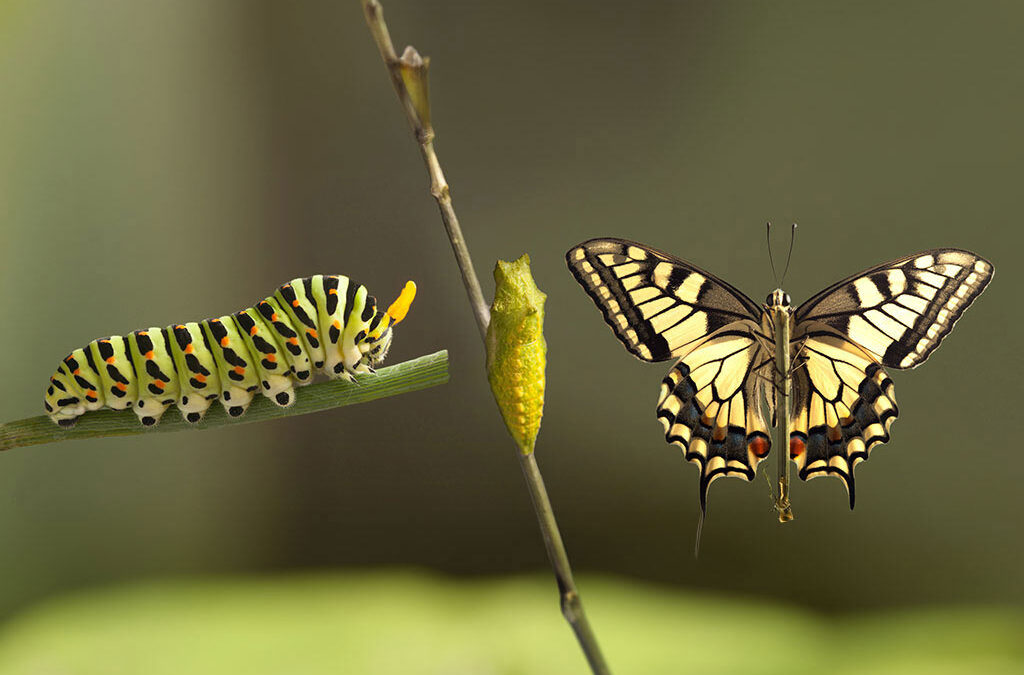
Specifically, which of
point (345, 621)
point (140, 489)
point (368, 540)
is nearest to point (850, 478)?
point (345, 621)

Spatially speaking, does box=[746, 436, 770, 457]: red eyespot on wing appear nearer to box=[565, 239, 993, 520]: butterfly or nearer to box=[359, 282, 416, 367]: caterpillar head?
box=[565, 239, 993, 520]: butterfly

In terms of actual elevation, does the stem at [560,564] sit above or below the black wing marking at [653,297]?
below

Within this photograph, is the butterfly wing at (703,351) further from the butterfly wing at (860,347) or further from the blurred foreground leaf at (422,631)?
the blurred foreground leaf at (422,631)

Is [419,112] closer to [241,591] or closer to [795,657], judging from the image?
[795,657]

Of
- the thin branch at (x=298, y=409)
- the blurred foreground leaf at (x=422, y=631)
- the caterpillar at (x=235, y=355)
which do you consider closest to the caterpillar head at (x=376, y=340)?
the caterpillar at (x=235, y=355)

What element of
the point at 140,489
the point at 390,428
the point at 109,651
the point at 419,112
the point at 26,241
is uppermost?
the point at 26,241

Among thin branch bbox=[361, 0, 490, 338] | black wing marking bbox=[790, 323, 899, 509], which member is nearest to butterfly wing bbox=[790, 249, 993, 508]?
black wing marking bbox=[790, 323, 899, 509]

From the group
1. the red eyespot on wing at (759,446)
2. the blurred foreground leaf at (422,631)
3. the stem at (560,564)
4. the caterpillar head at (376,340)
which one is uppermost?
the caterpillar head at (376,340)
